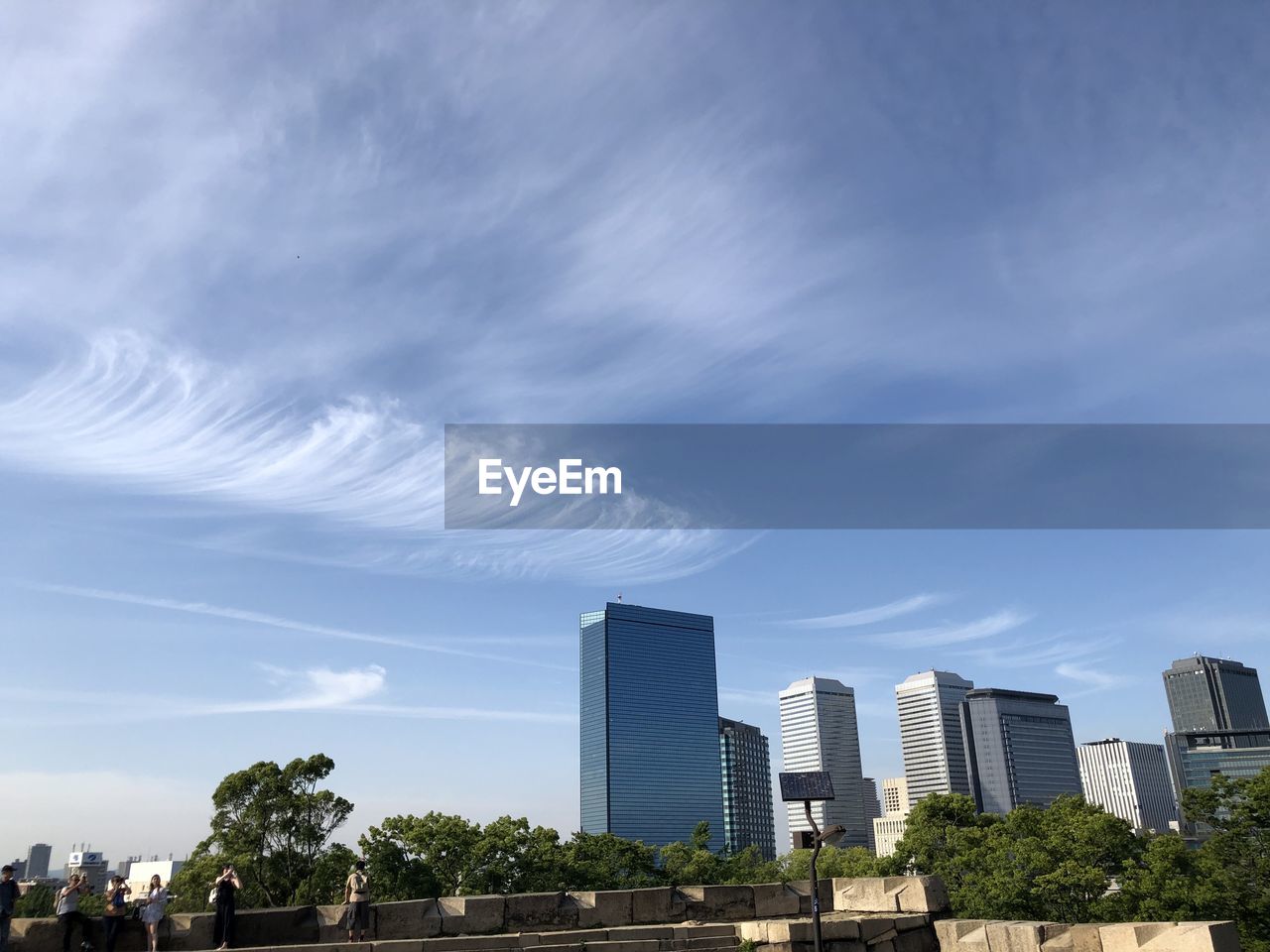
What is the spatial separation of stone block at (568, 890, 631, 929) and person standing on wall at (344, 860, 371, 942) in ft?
13.7

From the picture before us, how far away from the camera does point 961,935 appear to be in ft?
55.7

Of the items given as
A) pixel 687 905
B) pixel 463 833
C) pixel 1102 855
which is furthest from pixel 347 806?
pixel 1102 855

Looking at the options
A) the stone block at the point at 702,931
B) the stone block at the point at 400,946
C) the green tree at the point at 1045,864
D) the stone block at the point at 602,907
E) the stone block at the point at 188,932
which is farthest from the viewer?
the green tree at the point at 1045,864

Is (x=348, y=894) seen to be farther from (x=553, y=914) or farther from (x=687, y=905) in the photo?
(x=687, y=905)

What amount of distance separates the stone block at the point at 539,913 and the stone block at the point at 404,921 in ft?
4.66

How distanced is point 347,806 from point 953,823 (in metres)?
41.0

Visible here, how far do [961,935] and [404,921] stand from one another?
1042 centimetres

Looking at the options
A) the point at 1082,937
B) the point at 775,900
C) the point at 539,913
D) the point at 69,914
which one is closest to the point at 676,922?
the point at 775,900

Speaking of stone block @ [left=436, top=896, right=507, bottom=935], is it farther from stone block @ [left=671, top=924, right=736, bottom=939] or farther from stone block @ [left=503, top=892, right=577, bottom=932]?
stone block @ [left=671, top=924, right=736, bottom=939]

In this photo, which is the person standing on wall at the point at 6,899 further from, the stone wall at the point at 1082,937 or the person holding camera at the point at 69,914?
the stone wall at the point at 1082,937

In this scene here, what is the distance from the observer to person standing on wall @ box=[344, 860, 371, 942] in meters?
16.2

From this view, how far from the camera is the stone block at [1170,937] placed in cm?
1239

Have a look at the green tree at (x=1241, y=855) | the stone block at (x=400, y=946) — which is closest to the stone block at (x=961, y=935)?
the stone block at (x=400, y=946)

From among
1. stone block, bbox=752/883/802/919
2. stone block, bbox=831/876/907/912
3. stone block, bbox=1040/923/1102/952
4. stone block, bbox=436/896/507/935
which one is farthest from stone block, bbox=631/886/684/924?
stone block, bbox=1040/923/1102/952
